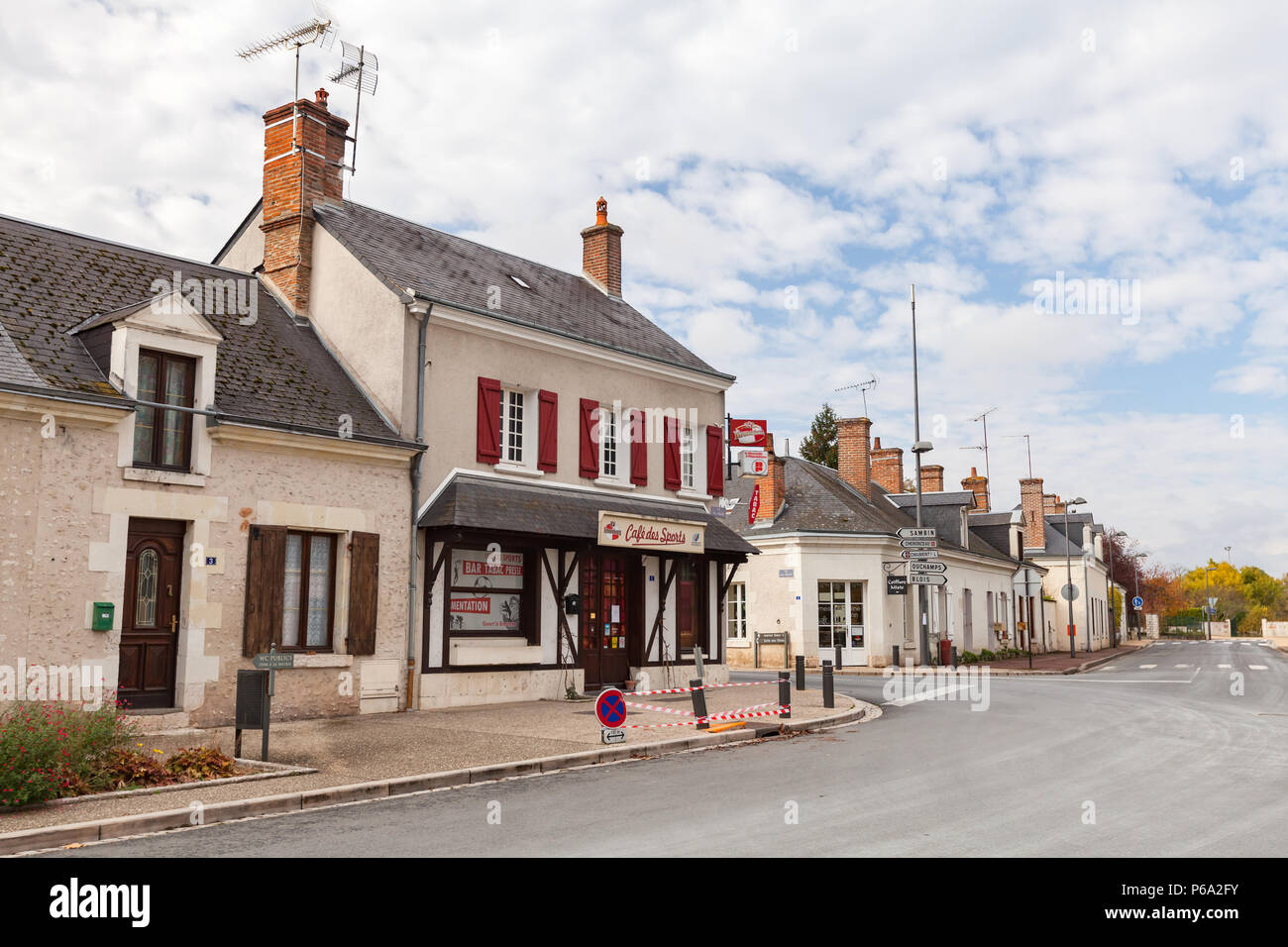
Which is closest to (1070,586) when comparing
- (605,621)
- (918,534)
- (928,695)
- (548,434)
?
(918,534)

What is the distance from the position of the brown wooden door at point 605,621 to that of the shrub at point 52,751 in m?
9.90

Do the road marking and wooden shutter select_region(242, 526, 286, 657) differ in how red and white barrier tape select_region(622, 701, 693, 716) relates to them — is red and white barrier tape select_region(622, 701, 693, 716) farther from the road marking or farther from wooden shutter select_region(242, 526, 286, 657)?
wooden shutter select_region(242, 526, 286, 657)

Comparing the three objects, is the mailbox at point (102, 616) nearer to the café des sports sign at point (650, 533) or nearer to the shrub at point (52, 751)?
the shrub at point (52, 751)

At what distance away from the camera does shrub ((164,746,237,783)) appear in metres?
9.47

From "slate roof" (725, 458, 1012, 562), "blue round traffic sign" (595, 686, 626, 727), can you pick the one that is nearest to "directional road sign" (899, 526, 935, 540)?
"slate roof" (725, 458, 1012, 562)

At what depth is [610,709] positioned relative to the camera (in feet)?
38.6

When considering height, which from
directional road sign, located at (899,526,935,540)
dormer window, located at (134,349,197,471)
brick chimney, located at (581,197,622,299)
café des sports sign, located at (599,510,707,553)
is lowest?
café des sports sign, located at (599,510,707,553)

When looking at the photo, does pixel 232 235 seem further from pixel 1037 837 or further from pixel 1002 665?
pixel 1002 665

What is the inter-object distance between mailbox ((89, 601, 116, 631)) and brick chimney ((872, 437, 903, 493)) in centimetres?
3078

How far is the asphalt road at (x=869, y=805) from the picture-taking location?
6.77 meters

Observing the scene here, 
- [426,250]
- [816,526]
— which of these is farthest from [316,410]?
[816,526]

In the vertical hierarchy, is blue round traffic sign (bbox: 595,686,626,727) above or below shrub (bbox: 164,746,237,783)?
above

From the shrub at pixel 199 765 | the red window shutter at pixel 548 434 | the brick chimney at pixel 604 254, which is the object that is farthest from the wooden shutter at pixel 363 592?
the brick chimney at pixel 604 254

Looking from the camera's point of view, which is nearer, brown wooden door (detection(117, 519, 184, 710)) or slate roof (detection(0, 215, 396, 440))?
slate roof (detection(0, 215, 396, 440))
